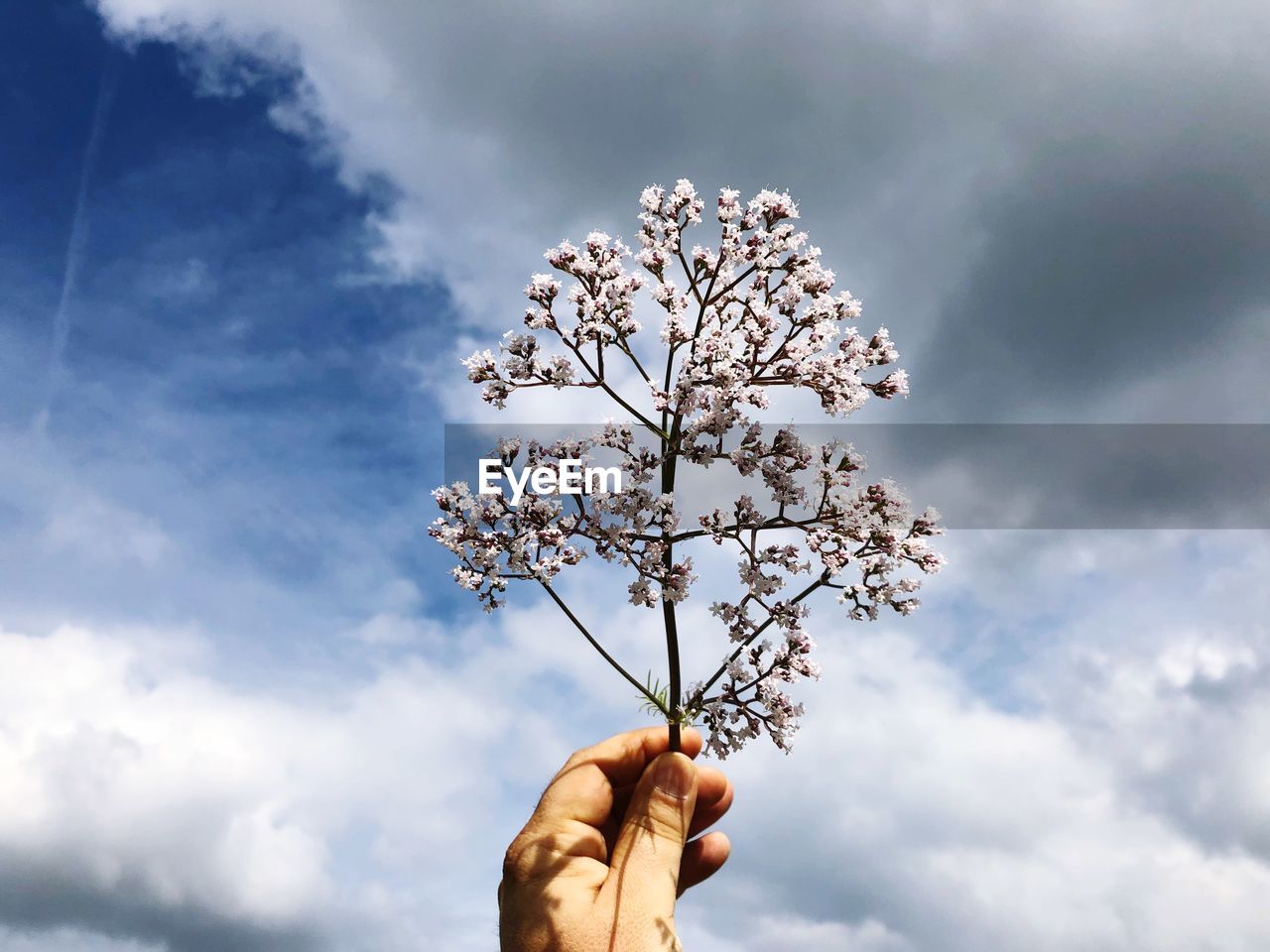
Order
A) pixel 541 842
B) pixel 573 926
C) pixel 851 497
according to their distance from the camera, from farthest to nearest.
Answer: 1. pixel 851 497
2. pixel 541 842
3. pixel 573 926

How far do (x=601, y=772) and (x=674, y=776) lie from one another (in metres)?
0.79

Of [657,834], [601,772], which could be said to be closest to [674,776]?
[657,834]

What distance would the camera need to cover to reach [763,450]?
9914 mm

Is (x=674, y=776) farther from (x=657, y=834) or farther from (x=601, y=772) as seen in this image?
(x=601, y=772)

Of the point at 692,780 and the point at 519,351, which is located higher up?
the point at 519,351

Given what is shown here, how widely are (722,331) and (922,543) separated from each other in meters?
2.98

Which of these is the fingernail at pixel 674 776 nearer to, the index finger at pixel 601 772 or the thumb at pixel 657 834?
the thumb at pixel 657 834

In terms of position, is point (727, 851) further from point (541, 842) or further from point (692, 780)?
point (541, 842)

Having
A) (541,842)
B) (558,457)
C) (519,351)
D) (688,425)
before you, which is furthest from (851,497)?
(541,842)

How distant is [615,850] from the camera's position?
941 centimetres

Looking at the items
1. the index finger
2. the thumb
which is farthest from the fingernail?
the index finger

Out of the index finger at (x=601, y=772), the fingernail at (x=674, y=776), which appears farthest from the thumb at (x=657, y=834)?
the index finger at (x=601, y=772)

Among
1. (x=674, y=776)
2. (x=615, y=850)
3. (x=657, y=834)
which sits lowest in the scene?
(x=615, y=850)

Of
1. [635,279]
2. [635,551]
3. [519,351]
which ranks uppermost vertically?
[635,279]
